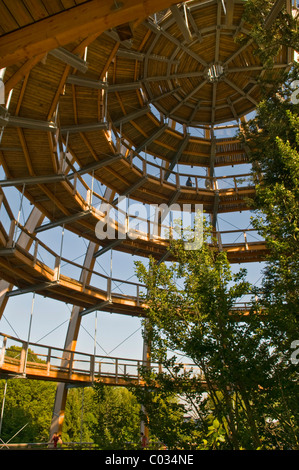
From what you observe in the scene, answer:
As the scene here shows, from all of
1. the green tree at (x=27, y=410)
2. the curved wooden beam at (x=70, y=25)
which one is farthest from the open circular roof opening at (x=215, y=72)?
the green tree at (x=27, y=410)

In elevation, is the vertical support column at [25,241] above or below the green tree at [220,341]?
above

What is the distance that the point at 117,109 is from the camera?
811 inches

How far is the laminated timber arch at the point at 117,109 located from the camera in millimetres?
5340

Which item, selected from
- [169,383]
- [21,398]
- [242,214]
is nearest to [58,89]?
[169,383]

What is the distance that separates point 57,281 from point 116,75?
34.1ft

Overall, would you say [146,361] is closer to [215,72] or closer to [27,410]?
[215,72]

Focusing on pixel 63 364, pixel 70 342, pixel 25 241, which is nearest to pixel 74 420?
pixel 70 342

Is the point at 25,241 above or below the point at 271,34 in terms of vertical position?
below

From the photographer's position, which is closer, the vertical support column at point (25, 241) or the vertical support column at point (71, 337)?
the vertical support column at point (25, 241)

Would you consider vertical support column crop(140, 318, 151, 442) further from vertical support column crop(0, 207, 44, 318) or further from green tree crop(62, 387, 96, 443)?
green tree crop(62, 387, 96, 443)

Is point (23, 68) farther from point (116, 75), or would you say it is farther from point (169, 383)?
point (116, 75)

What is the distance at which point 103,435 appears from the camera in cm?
573

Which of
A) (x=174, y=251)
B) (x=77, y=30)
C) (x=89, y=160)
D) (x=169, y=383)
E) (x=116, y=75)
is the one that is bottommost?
(x=169, y=383)

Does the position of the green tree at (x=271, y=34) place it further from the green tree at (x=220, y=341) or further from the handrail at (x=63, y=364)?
the handrail at (x=63, y=364)
